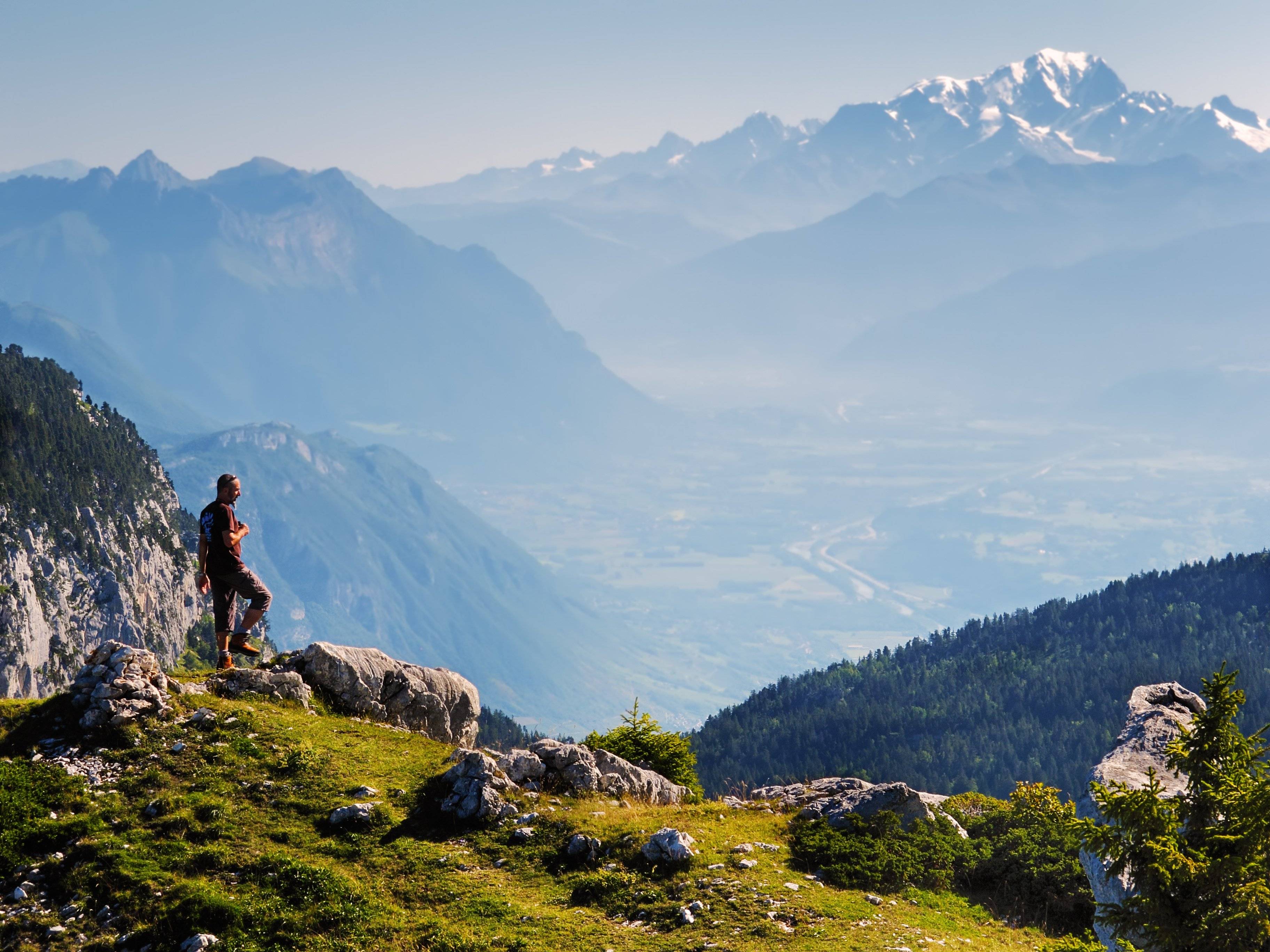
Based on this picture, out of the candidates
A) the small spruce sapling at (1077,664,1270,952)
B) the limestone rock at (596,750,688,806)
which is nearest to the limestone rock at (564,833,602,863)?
the limestone rock at (596,750,688,806)

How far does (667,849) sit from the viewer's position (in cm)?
2647

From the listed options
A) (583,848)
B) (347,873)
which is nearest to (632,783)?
(583,848)

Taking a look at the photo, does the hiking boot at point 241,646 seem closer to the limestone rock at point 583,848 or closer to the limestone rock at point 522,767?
the limestone rock at point 522,767

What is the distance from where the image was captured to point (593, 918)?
23.9 m

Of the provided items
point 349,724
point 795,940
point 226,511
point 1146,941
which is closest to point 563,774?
point 349,724

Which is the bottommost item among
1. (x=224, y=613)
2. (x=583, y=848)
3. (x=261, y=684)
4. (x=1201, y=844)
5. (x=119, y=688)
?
(x=583, y=848)

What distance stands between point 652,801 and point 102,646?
60.8ft

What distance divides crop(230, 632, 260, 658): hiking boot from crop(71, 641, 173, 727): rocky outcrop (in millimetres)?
2881

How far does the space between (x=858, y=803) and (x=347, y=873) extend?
17070 mm

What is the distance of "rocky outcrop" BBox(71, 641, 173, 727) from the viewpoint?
27.5 m

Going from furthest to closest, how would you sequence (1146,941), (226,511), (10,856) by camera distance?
(226,511)
(10,856)
(1146,941)

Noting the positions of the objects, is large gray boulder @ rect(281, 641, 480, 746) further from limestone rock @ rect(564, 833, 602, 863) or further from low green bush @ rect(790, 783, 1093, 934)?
low green bush @ rect(790, 783, 1093, 934)

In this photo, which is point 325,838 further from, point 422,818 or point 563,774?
point 563,774

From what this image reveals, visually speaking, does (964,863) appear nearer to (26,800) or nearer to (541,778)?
(541,778)
